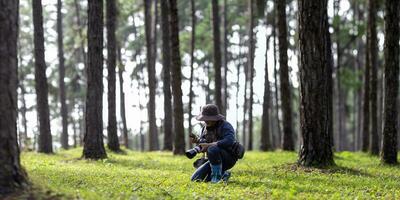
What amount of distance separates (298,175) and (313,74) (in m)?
2.98

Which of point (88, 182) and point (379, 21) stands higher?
point (379, 21)

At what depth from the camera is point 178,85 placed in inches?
814

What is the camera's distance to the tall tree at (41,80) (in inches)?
851

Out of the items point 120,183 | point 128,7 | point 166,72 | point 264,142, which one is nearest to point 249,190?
point 120,183

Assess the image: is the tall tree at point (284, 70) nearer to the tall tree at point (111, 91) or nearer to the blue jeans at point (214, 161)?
the tall tree at point (111, 91)

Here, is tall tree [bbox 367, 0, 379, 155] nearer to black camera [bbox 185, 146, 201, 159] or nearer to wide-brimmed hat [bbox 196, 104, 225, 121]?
wide-brimmed hat [bbox 196, 104, 225, 121]

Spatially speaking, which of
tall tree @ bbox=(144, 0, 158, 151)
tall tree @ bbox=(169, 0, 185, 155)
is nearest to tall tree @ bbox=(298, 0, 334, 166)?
tall tree @ bbox=(169, 0, 185, 155)

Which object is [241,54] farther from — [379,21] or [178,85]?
[178,85]

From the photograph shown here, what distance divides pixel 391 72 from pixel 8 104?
11.9 m

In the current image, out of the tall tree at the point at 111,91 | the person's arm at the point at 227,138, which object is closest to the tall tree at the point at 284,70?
the tall tree at the point at 111,91

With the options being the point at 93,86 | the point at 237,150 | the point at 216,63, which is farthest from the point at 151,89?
the point at 237,150

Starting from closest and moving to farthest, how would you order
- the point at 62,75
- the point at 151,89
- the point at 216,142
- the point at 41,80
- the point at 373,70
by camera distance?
the point at 216,142 → the point at 41,80 → the point at 373,70 → the point at 151,89 → the point at 62,75

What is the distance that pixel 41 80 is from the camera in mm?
22172

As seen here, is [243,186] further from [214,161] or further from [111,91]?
[111,91]
